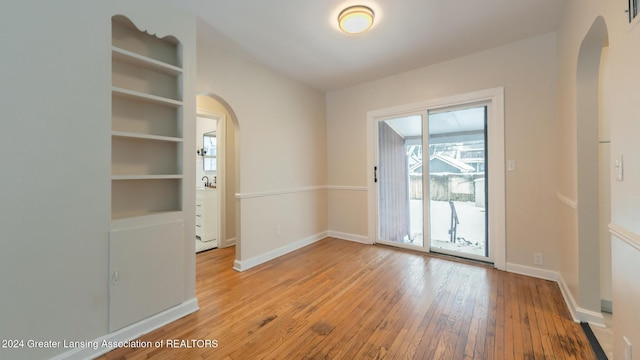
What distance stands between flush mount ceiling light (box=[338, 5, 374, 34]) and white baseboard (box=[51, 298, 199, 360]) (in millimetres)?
2798

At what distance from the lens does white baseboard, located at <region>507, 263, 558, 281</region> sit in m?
2.52

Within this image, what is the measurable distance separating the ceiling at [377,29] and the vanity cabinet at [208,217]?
2.38 metres

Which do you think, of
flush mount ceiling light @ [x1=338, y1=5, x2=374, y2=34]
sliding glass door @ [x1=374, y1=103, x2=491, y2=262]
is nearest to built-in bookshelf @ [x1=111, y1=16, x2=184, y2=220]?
flush mount ceiling light @ [x1=338, y1=5, x2=374, y2=34]

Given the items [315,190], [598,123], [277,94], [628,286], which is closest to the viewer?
[628,286]

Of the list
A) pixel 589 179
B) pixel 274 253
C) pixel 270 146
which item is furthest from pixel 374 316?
pixel 270 146

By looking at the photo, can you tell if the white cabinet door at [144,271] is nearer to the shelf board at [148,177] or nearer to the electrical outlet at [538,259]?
the shelf board at [148,177]

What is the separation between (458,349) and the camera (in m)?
1.56

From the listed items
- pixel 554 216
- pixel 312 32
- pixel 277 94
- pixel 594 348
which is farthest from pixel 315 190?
pixel 594 348

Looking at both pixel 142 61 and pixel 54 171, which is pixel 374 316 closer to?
pixel 54 171

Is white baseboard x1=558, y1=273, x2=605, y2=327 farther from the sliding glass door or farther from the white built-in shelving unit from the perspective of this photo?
the white built-in shelving unit

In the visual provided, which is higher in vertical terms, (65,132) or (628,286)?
(65,132)

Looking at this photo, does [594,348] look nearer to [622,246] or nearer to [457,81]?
[622,246]

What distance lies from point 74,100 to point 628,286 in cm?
318

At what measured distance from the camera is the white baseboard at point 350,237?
3.92 metres
